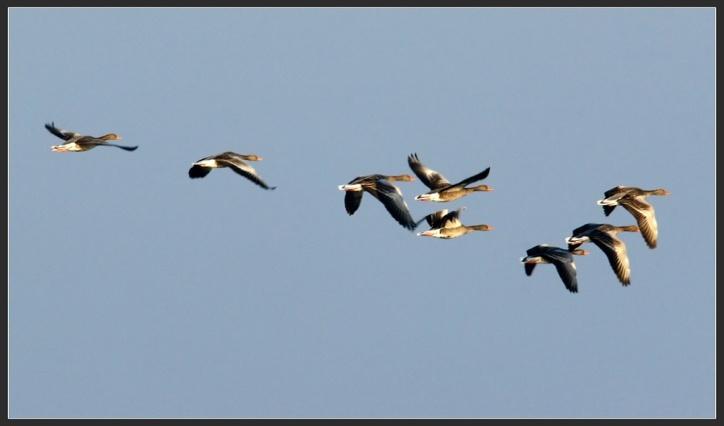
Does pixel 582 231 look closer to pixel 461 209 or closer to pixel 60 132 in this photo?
pixel 461 209

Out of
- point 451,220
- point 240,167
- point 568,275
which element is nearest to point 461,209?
point 451,220

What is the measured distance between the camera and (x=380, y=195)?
43094 millimetres

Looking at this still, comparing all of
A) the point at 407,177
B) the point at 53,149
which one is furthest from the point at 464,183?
the point at 53,149

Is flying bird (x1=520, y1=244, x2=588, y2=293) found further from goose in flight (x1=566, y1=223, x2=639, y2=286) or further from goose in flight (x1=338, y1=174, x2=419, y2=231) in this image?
goose in flight (x1=338, y1=174, x2=419, y2=231)

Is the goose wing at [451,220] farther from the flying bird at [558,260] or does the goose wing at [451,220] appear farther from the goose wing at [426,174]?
the flying bird at [558,260]

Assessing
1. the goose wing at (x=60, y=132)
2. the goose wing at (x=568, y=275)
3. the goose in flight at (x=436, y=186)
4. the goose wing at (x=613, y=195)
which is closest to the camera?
the goose wing at (x=568, y=275)

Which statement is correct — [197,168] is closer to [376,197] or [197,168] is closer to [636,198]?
[376,197]

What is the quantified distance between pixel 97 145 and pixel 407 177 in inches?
378

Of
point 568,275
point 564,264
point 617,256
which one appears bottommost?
point 568,275

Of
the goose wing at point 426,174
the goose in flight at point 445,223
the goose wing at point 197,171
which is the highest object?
the goose wing at point 426,174

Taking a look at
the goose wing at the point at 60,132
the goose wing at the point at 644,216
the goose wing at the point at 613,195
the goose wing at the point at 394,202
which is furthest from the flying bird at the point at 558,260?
the goose wing at the point at 60,132

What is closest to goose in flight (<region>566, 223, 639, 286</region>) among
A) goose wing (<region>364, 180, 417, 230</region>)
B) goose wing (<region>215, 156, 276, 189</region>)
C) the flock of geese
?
the flock of geese

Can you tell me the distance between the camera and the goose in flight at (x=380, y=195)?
139 ft

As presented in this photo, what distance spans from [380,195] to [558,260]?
205 inches
